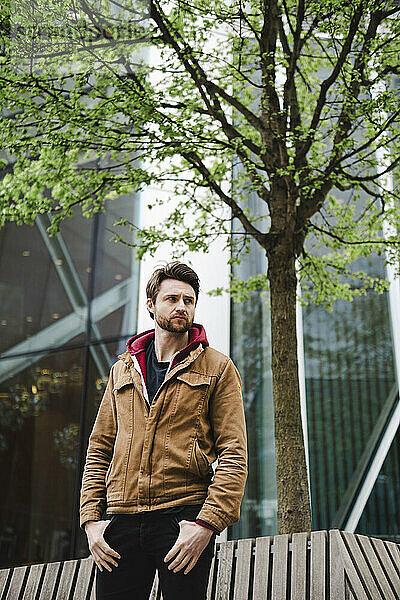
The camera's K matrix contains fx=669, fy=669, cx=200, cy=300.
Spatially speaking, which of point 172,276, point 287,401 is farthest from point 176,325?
point 287,401

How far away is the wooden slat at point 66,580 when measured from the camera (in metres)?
5.02

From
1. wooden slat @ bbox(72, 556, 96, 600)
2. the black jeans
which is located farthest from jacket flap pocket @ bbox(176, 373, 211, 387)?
wooden slat @ bbox(72, 556, 96, 600)

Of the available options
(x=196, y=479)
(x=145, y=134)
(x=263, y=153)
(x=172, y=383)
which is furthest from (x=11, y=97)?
(x=196, y=479)

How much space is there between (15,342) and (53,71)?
4823 millimetres

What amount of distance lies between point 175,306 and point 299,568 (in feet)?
7.01

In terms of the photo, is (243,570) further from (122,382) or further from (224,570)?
(122,382)


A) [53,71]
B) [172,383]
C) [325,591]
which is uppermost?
[53,71]

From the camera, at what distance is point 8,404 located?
995 centimetres

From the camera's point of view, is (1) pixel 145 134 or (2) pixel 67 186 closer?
(1) pixel 145 134

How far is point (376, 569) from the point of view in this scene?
4.43m

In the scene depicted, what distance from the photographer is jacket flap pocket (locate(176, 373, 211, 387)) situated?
3125 mm

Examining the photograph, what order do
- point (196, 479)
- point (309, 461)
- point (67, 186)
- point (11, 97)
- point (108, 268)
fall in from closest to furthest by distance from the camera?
point (196, 479) → point (11, 97) → point (67, 186) → point (309, 461) → point (108, 268)

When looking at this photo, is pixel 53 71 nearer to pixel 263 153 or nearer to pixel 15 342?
pixel 263 153

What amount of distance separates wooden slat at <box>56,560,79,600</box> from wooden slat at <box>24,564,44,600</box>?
217 mm
